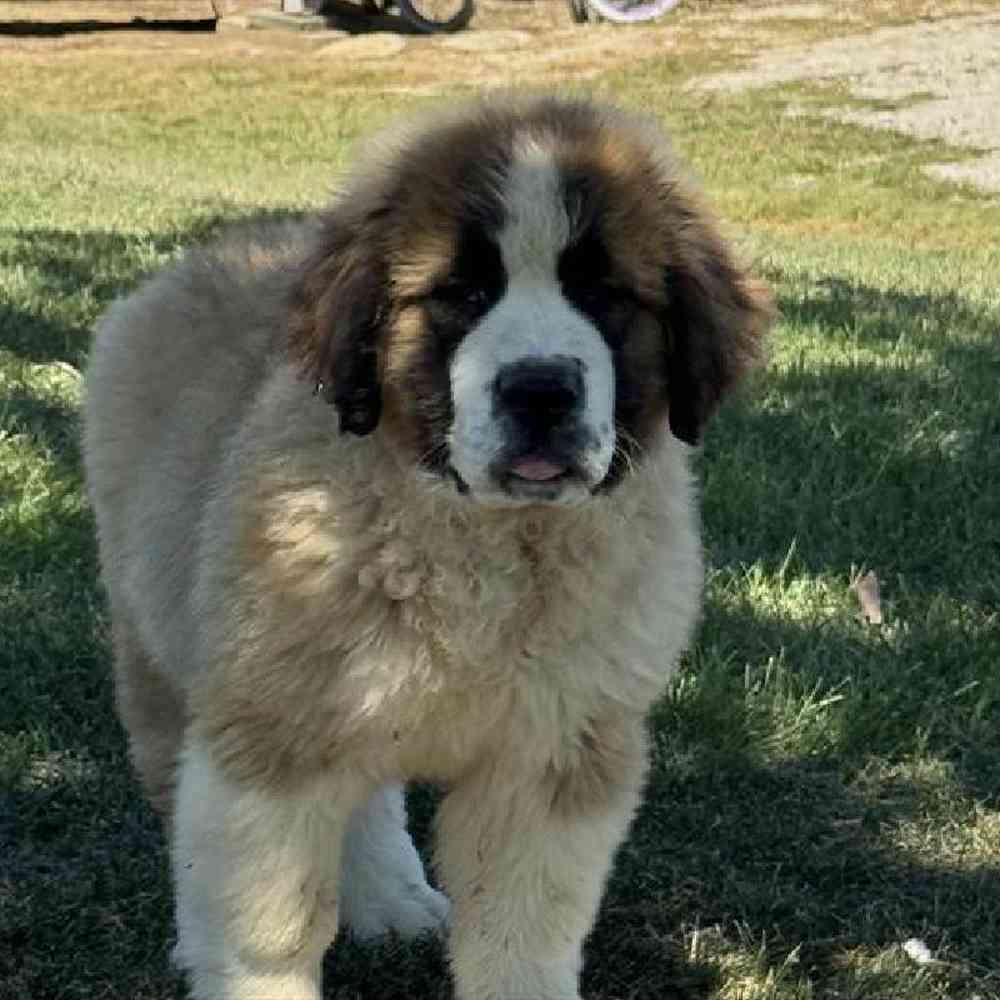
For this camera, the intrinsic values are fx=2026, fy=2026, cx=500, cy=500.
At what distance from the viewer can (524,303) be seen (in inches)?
114

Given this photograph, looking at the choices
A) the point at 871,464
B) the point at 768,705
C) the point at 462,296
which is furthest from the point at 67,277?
the point at 462,296

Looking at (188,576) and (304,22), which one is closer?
(188,576)

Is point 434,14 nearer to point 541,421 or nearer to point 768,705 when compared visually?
point 768,705

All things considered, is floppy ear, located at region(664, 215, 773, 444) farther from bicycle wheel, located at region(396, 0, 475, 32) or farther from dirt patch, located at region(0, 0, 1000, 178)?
bicycle wheel, located at region(396, 0, 475, 32)

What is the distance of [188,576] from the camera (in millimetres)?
3363

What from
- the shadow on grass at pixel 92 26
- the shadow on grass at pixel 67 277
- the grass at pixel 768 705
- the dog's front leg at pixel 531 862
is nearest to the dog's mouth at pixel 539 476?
the dog's front leg at pixel 531 862

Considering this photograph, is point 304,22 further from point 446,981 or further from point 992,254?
point 446,981

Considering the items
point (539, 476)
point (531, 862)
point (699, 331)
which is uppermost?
point (699, 331)

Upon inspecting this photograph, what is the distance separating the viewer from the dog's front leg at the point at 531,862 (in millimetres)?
3213

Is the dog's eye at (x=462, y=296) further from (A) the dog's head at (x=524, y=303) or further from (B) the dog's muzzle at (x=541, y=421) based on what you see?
(B) the dog's muzzle at (x=541, y=421)

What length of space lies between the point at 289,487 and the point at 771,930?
1.34 m

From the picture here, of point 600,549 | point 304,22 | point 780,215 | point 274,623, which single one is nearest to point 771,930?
point 600,549

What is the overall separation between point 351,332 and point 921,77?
22.4 meters

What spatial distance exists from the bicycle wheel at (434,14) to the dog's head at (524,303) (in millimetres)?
24868
